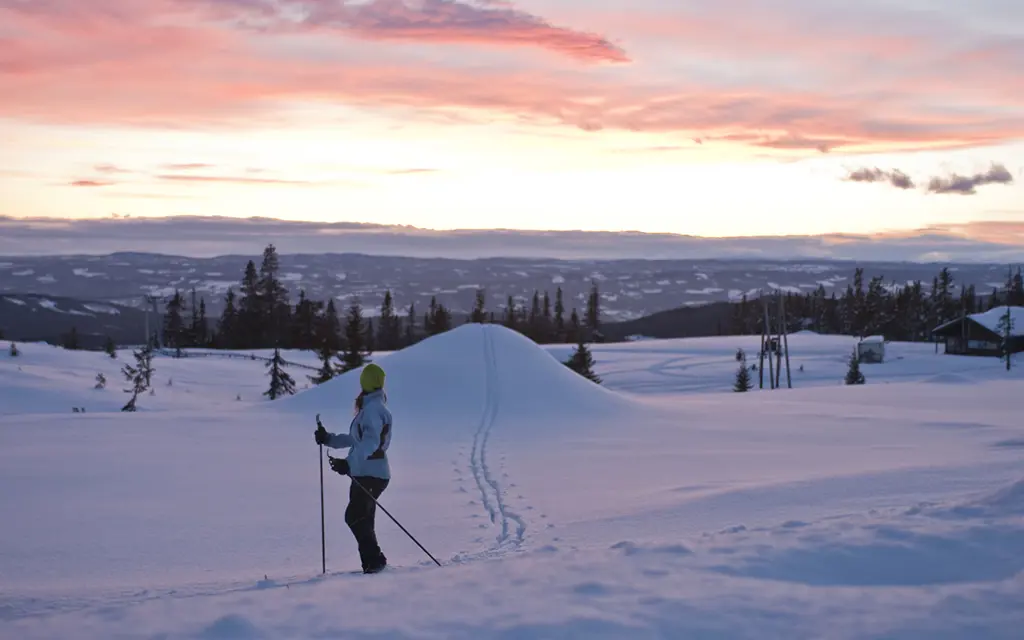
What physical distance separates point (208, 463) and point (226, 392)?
3174 centimetres

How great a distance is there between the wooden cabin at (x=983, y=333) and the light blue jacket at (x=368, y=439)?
75.7 meters

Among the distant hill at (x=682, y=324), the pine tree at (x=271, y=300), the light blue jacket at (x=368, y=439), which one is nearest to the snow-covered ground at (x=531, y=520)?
the light blue jacket at (x=368, y=439)

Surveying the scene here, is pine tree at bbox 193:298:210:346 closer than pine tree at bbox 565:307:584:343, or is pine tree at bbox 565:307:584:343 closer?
pine tree at bbox 193:298:210:346

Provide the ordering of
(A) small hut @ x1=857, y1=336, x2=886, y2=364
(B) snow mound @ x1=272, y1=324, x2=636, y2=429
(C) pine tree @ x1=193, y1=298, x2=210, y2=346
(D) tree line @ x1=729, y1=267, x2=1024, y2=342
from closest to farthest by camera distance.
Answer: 1. (B) snow mound @ x1=272, y1=324, x2=636, y2=429
2. (A) small hut @ x1=857, y1=336, x2=886, y2=364
3. (C) pine tree @ x1=193, y1=298, x2=210, y2=346
4. (D) tree line @ x1=729, y1=267, x2=1024, y2=342

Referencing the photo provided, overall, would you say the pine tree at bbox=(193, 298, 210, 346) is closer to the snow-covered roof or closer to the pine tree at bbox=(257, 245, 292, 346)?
the pine tree at bbox=(257, 245, 292, 346)

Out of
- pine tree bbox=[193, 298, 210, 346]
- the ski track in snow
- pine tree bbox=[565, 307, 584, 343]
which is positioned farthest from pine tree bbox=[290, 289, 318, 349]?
the ski track in snow

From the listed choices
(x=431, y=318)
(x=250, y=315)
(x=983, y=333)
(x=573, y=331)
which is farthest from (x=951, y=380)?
(x=573, y=331)

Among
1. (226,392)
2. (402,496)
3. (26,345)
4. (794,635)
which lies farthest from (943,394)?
(26,345)

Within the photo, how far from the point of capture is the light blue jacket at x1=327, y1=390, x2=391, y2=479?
8.63 meters

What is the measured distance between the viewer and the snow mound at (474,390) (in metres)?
25.7

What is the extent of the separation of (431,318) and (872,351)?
4411 centimetres

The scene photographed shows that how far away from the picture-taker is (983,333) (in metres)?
→ 75.2

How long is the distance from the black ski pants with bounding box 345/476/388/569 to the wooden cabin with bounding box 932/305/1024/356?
75840mm

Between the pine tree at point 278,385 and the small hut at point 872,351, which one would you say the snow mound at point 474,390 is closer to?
the pine tree at point 278,385
